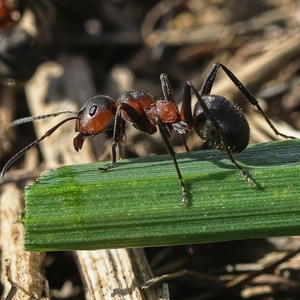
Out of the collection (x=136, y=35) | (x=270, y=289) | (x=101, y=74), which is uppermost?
(x=136, y=35)

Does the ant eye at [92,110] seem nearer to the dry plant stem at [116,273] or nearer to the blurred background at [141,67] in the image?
the blurred background at [141,67]

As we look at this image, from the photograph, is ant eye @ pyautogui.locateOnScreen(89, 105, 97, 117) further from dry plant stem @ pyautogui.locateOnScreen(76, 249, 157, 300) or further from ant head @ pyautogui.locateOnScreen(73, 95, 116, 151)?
dry plant stem @ pyautogui.locateOnScreen(76, 249, 157, 300)

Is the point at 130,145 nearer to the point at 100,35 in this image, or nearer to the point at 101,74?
the point at 101,74

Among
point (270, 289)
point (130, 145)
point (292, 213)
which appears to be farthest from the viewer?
point (130, 145)

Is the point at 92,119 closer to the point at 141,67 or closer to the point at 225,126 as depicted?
the point at 225,126

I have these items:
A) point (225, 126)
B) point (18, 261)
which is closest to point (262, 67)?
point (225, 126)

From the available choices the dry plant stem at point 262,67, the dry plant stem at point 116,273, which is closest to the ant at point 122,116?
the dry plant stem at point 116,273

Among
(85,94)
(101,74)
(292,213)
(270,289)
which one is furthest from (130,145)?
(292,213)

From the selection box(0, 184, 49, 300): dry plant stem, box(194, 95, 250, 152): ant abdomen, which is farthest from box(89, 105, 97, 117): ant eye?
box(0, 184, 49, 300): dry plant stem
